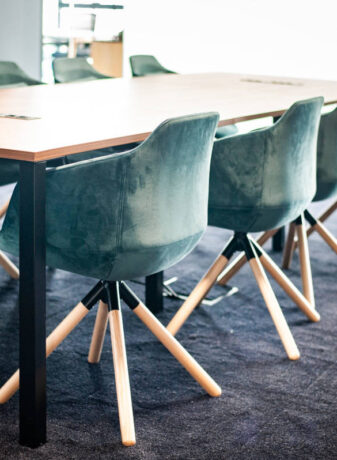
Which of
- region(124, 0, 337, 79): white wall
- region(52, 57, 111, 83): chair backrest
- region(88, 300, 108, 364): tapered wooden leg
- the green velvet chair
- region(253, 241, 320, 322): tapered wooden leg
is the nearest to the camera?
region(88, 300, 108, 364): tapered wooden leg

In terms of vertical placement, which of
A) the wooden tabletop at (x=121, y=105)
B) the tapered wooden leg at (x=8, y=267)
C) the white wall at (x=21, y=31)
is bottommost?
the tapered wooden leg at (x=8, y=267)

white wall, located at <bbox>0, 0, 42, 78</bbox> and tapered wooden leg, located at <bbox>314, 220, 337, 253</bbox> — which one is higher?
Result: white wall, located at <bbox>0, 0, 42, 78</bbox>

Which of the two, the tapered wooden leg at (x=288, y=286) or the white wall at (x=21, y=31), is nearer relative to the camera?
the tapered wooden leg at (x=288, y=286)

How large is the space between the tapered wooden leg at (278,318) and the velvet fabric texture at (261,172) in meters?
0.19

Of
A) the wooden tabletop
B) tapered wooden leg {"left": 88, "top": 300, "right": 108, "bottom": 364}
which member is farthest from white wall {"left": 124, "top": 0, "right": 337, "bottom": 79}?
tapered wooden leg {"left": 88, "top": 300, "right": 108, "bottom": 364}

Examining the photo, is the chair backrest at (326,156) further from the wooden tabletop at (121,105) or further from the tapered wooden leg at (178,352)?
the tapered wooden leg at (178,352)

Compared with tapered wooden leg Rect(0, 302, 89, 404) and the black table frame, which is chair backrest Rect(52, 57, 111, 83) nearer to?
tapered wooden leg Rect(0, 302, 89, 404)

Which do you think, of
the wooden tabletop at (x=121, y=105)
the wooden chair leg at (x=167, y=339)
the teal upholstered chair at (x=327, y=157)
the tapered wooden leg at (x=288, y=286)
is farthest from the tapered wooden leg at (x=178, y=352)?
the teal upholstered chair at (x=327, y=157)

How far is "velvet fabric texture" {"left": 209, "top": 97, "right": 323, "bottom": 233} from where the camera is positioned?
2.82 meters

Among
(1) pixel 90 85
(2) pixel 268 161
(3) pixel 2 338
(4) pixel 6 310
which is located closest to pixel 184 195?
(2) pixel 268 161

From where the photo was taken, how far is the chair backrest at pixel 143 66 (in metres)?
5.42

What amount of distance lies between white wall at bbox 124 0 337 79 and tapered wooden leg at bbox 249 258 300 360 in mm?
5475

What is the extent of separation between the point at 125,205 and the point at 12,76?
2446mm

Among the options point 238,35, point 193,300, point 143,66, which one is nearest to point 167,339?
point 193,300
